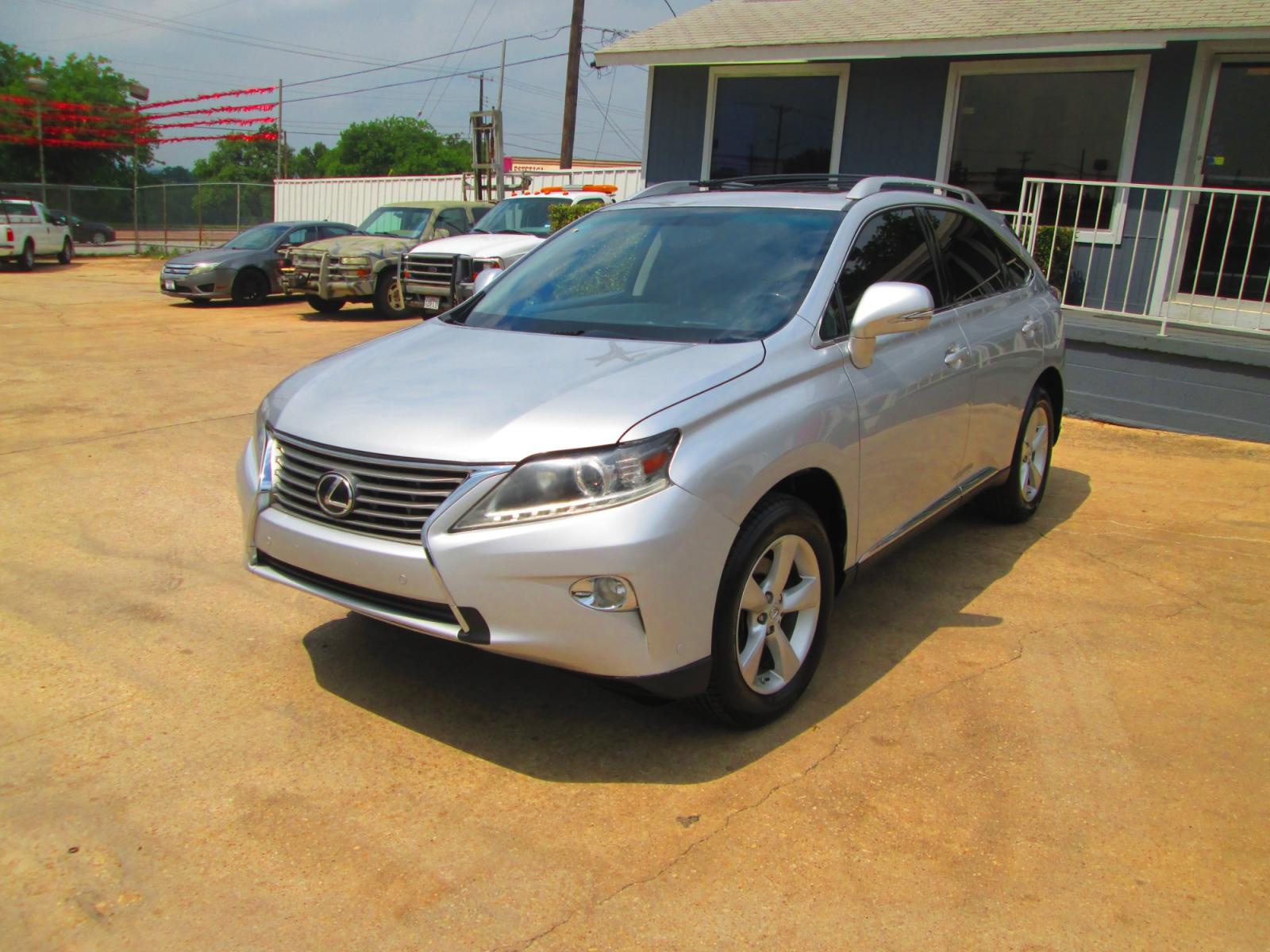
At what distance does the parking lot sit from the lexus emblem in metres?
0.77

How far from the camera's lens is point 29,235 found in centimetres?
2448

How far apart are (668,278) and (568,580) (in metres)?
1.72

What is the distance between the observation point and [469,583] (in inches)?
118

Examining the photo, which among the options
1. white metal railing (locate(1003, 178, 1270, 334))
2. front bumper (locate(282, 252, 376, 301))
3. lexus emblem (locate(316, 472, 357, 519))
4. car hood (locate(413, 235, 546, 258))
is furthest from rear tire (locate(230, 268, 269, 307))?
lexus emblem (locate(316, 472, 357, 519))

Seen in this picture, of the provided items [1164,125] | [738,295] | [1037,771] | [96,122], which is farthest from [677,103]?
[96,122]

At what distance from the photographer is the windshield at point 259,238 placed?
17.5 meters

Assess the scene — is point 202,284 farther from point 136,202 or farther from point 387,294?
point 136,202

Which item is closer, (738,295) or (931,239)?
(738,295)

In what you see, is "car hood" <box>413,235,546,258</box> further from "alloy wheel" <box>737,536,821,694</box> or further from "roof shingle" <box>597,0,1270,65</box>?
"alloy wheel" <box>737,536,821,694</box>

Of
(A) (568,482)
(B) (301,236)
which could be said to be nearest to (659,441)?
(A) (568,482)

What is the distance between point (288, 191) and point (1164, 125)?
27452 mm

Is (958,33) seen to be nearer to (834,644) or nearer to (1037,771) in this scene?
(834,644)

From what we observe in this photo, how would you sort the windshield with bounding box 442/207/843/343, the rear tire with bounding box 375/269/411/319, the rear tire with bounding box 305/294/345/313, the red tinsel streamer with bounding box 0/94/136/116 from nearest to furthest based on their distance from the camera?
1. the windshield with bounding box 442/207/843/343
2. the rear tire with bounding box 375/269/411/319
3. the rear tire with bounding box 305/294/345/313
4. the red tinsel streamer with bounding box 0/94/136/116

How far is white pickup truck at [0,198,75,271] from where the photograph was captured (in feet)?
78.0
